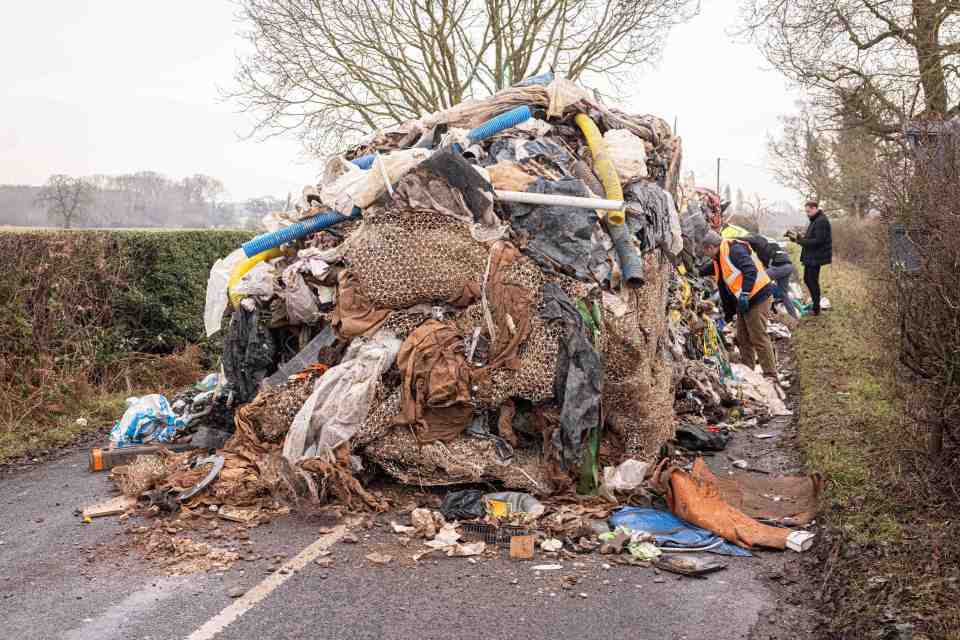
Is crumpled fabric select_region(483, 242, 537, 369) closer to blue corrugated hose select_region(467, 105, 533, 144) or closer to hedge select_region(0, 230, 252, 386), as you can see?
blue corrugated hose select_region(467, 105, 533, 144)

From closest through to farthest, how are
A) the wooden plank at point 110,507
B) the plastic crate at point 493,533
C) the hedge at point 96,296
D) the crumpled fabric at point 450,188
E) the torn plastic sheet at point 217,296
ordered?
the plastic crate at point 493,533 < the wooden plank at point 110,507 < the crumpled fabric at point 450,188 < the torn plastic sheet at point 217,296 < the hedge at point 96,296

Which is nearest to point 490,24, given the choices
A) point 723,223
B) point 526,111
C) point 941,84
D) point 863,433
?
point 723,223

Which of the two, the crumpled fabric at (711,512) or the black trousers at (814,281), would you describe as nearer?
the crumpled fabric at (711,512)

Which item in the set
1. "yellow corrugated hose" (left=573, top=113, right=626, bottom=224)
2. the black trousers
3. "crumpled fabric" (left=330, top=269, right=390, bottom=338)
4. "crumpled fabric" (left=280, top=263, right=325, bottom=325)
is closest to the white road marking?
"crumpled fabric" (left=330, top=269, right=390, bottom=338)

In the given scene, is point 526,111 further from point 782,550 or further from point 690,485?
point 782,550

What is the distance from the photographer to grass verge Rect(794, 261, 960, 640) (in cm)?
395

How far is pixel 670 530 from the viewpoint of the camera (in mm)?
5535

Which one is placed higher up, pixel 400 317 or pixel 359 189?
pixel 359 189

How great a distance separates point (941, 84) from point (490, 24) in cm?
967

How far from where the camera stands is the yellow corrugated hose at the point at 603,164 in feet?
25.0

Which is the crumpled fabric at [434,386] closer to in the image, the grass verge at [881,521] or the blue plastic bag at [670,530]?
the blue plastic bag at [670,530]

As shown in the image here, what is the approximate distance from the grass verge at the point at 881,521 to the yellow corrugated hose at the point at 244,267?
16.8 feet

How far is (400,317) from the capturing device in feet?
22.2

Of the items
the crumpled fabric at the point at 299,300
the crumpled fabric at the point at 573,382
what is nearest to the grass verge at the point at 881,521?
the crumpled fabric at the point at 573,382
